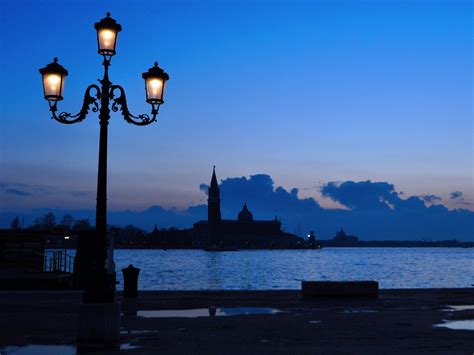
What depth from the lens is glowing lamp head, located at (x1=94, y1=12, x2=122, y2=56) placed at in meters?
14.8

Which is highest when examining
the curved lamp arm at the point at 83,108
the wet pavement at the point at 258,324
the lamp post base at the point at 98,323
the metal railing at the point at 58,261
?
the curved lamp arm at the point at 83,108

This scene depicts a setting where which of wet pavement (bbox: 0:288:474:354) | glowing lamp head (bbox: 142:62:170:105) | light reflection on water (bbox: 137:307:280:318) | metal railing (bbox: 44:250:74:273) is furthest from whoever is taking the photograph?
metal railing (bbox: 44:250:74:273)

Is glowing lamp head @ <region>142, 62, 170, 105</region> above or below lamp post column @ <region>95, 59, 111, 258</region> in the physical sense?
above

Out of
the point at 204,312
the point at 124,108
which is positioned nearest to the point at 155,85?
the point at 124,108

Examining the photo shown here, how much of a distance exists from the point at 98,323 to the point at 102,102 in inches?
200

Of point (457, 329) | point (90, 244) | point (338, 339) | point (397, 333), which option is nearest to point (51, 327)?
point (338, 339)

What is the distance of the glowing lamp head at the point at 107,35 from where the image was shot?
48.5 ft

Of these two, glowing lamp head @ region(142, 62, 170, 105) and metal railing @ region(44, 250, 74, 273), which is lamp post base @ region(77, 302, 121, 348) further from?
metal railing @ region(44, 250, 74, 273)

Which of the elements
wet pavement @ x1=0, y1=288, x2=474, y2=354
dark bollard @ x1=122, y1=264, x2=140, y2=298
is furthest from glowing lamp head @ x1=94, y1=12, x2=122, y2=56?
dark bollard @ x1=122, y1=264, x2=140, y2=298

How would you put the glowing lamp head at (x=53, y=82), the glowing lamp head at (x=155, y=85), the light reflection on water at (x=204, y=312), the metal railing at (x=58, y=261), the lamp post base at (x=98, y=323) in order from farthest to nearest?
1. the metal railing at (x=58, y=261)
2. the light reflection on water at (x=204, y=312)
3. the glowing lamp head at (x=155, y=85)
4. the glowing lamp head at (x=53, y=82)
5. the lamp post base at (x=98, y=323)

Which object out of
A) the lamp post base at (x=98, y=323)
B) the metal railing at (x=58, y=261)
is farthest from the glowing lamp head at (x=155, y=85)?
the metal railing at (x=58, y=261)

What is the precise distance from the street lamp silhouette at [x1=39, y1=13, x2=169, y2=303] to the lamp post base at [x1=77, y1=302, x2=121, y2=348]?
0.65 feet

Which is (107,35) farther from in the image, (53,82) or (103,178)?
(103,178)

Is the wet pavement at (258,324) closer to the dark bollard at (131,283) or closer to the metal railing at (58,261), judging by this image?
the dark bollard at (131,283)
